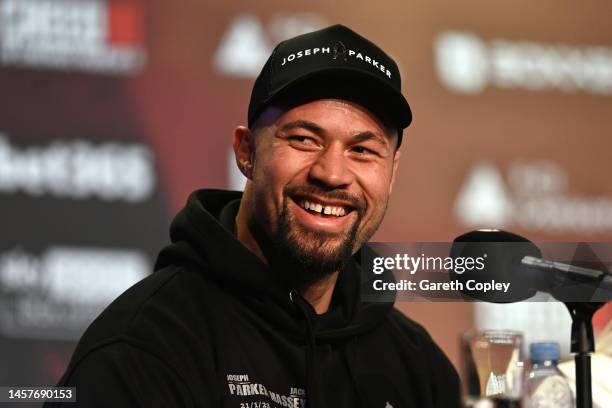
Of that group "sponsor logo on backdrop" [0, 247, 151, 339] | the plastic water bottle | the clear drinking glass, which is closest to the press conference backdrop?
"sponsor logo on backdrop" [0, 247, 151, 339]

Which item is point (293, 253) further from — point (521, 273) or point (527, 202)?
point (527, 202)

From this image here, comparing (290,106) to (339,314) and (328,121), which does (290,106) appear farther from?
(339,314)

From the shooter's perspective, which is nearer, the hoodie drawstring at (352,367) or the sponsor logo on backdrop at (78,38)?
the hoodie drawstring at (352,367)

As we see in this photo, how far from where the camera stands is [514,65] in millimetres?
3039

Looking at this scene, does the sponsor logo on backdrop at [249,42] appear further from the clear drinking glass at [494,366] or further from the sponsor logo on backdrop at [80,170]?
the clear drinking glass at [494,366]

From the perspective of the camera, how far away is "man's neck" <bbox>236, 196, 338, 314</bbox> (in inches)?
64.9

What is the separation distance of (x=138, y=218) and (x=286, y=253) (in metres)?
1.32

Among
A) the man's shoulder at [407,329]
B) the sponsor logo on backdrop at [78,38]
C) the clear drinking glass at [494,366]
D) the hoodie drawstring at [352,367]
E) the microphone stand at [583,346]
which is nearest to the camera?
the clear drinking glass at [494,366]

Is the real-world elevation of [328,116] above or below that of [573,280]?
above

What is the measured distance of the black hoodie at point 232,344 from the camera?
1.35 meters

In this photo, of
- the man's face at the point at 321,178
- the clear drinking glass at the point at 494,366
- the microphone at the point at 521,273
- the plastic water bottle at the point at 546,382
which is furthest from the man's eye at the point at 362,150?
the clear drinking glass at the point at 494,366

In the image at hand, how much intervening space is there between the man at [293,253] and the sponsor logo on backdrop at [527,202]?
1.31m

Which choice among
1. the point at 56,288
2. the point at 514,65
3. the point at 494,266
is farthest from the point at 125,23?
the point at 494,266

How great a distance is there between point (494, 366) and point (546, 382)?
26 cm
